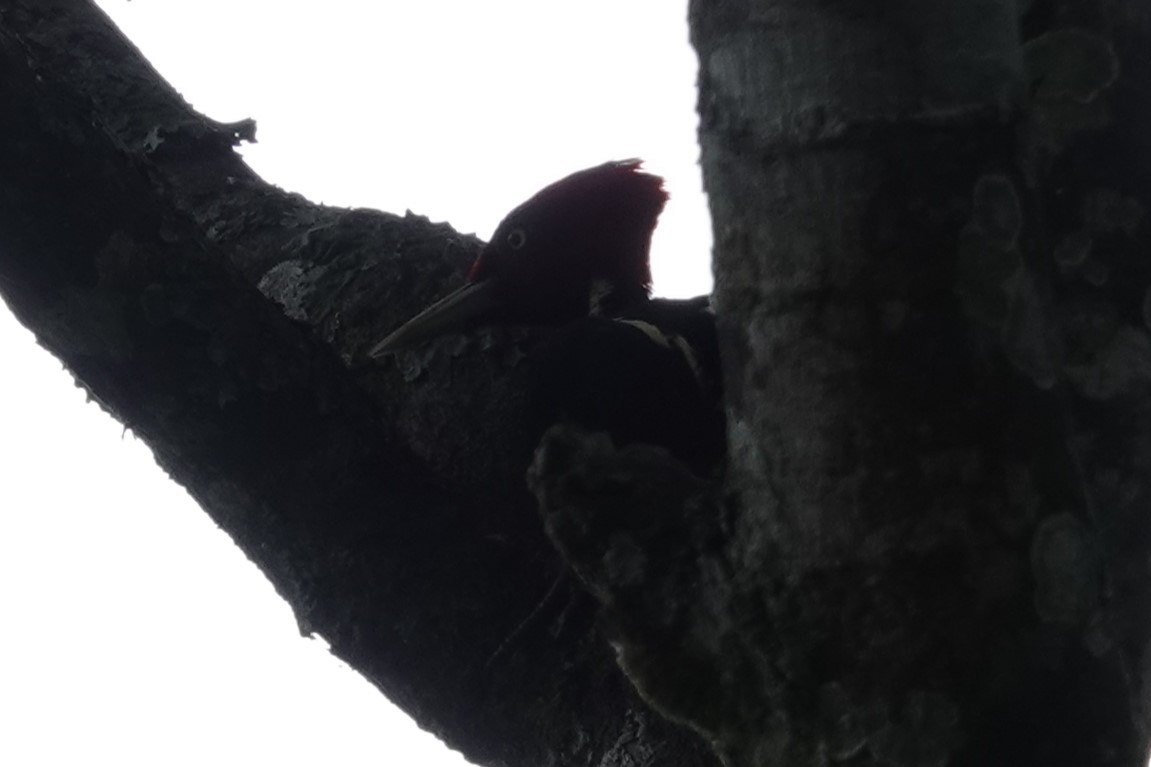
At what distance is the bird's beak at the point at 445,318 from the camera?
2332 millimetres

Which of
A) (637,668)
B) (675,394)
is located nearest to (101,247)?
(637,668)

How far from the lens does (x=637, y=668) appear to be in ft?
4.50

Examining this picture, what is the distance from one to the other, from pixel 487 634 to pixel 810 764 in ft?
2.25

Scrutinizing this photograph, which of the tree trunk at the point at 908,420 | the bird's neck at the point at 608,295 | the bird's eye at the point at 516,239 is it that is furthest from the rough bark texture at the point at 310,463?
the bird's neck at the point at 608,295

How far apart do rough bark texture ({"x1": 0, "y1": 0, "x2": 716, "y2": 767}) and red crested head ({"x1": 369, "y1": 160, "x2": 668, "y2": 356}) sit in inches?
Result: 37.7

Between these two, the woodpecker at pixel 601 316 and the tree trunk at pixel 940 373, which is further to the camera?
the woodpecker at pixel 601 316

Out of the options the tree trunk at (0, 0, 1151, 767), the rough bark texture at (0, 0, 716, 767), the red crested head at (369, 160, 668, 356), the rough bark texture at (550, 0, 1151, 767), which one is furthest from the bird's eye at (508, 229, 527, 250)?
the rough bark texture at (550, 0, 1151, 767)

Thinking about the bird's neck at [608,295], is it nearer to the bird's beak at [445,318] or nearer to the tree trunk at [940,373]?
the bird's beak at [445,318]

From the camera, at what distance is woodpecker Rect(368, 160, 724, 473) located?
2.25 m

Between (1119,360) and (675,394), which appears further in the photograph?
(675,394)

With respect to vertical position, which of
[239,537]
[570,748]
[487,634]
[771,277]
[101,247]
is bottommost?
[570,748]

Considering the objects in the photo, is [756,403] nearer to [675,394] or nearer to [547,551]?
[547,551]

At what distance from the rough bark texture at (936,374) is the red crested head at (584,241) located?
1.71m

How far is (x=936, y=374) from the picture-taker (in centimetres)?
120
